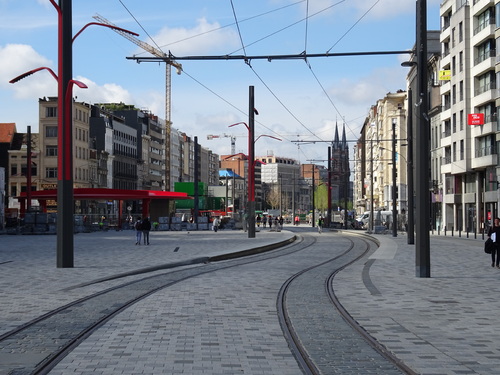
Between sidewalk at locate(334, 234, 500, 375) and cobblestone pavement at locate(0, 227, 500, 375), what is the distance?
2 centimetres

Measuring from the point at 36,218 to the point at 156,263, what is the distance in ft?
136

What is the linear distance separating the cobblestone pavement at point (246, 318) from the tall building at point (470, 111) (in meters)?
45.7

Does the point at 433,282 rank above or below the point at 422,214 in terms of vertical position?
below

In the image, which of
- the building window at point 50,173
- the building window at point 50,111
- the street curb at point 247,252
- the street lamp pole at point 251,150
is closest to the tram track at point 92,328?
the street curb at point 247,252

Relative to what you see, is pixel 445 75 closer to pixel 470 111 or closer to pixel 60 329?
pixel 470 111

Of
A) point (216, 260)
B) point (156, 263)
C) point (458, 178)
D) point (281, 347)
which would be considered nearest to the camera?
point (281, 347)

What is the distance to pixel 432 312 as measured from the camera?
1441 centimetres

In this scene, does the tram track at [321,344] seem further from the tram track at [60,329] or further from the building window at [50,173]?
the building window at [50,173]

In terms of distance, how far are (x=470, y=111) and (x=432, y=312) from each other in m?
64.5

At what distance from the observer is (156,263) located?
93.5 ft

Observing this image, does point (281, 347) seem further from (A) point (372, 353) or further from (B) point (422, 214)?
(B) point (422, 214)

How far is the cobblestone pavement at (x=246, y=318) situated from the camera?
30.3ft

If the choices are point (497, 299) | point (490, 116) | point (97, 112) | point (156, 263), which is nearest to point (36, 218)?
point (490, 116)

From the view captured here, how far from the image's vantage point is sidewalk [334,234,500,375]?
972 cm
